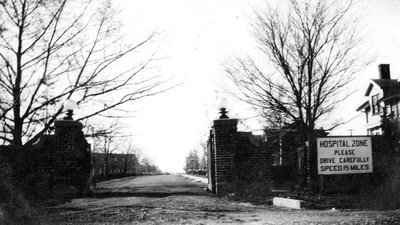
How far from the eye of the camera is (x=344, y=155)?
11281mm

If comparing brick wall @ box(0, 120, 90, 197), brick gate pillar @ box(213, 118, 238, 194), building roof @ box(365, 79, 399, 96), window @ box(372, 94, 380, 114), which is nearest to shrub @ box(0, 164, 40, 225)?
brick wall @ box(0, 120, 90, 197)

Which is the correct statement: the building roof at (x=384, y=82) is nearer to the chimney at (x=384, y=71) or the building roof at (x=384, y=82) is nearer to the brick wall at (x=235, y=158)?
the chimney at (x=384, y=71)

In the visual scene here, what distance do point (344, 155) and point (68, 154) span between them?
857cm

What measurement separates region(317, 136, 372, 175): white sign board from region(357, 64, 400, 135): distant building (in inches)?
897

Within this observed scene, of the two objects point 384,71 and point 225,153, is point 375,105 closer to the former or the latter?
point 384,71

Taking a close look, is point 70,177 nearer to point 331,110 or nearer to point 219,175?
point 219,175

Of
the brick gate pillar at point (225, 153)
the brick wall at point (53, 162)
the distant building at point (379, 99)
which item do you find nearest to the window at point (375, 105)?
the distant building at point (379, 99)

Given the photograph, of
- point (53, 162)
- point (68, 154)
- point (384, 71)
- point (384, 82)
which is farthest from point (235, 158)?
point (384, 71)

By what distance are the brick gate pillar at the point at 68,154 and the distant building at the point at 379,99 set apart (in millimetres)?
28018

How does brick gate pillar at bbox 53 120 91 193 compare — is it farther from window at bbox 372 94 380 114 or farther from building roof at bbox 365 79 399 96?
window at bbox 372 94 380 114

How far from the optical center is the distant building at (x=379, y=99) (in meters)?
33.1

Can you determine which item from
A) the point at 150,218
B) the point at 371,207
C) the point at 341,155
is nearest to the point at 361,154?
the point at 341,155

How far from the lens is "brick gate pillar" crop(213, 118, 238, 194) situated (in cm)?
1169

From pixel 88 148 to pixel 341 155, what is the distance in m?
8.23
